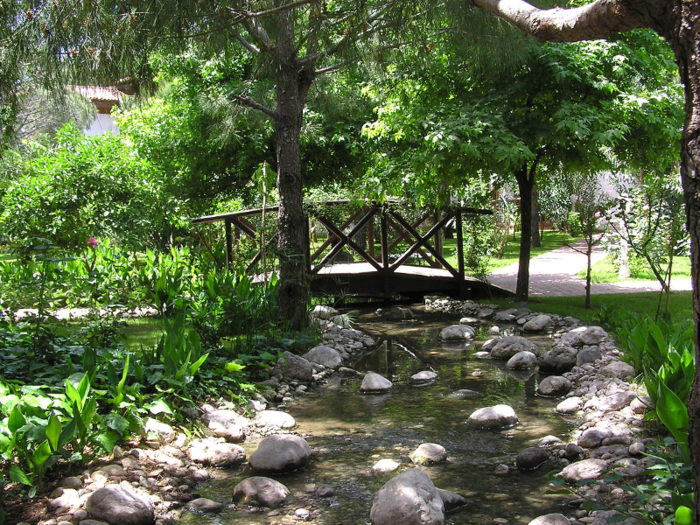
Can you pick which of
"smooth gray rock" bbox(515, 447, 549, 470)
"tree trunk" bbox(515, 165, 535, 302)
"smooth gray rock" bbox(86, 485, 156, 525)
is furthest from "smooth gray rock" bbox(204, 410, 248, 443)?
"tree trunk" bbox(515, 165, 535, 302)

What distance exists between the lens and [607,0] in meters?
2.23

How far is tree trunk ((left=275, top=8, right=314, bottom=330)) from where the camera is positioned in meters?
6.91

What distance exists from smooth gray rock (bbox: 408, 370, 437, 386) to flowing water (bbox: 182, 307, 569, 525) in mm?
79

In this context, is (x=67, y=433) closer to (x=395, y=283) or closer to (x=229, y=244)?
(x=229, y=244)

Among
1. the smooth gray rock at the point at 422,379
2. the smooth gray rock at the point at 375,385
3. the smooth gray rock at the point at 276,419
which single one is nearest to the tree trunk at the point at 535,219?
the smooth gray rock at the point at 422,379

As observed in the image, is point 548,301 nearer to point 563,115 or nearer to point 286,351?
point 563,115

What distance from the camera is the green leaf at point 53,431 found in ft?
10.2

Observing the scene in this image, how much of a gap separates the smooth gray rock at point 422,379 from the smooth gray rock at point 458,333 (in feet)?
6.02

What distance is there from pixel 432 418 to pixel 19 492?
2749 mm

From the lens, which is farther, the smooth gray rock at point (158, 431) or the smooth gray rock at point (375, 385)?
the smooth gray rock at point (375, 385)

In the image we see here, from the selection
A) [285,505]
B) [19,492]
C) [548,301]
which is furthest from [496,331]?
[19,492]

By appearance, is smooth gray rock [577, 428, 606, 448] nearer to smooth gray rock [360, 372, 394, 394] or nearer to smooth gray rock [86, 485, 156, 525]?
smooth gray rock [360, 372, 394, 394]

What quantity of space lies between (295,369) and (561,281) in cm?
782

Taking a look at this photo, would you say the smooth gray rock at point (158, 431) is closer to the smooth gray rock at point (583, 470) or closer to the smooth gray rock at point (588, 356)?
the smooth gray rock at point (583, 470)
